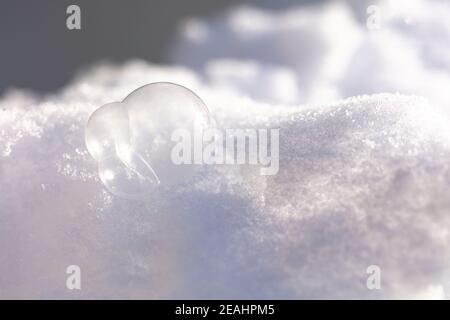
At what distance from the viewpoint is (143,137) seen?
2.93 ft

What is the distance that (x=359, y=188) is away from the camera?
0.86m

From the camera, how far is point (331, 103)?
1.02m

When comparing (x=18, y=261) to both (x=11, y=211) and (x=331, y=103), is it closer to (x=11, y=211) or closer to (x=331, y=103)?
(x=11, y=211)

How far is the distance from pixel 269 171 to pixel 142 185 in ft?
0.66

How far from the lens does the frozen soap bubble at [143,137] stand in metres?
0.89

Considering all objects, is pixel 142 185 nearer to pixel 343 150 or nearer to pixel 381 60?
pixel 343 150

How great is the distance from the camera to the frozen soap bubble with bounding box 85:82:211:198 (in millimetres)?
886
